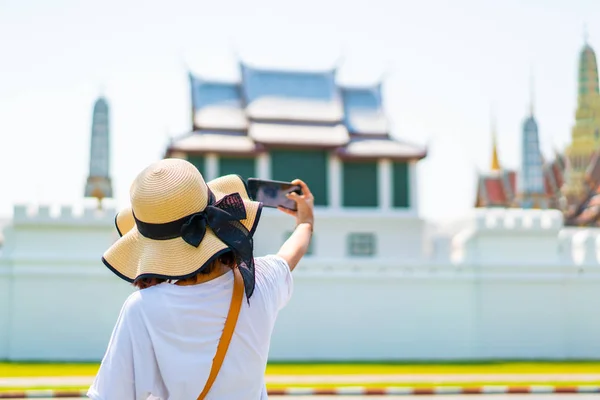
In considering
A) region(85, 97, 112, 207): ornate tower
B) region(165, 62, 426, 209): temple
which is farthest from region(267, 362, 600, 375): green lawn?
region(85, 97, 112, 207): ornate tower

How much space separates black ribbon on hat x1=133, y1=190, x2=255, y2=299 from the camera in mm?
2268

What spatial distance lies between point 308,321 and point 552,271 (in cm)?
531

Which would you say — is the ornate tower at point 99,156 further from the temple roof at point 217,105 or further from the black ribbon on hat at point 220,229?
the black ribbon on hat at point 220,229

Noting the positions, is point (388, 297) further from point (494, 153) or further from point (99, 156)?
point (494, 153)

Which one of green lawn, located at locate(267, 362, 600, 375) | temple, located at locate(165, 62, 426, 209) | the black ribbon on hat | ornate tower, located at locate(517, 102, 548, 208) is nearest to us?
the black ribbon on hat

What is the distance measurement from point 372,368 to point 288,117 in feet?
30.0

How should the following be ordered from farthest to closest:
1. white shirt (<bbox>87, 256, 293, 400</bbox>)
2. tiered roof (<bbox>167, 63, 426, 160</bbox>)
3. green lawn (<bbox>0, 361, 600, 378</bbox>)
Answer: tiered roof (<bbox>167, 63, 426, 160</bbox>), green lawn (<bbox>0, 361, 600, 378</bbox>), white shirt (<bbox>87, 256, 293, 400</bbox>)

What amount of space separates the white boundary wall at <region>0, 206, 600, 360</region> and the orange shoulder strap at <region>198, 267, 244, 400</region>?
14.0 meters

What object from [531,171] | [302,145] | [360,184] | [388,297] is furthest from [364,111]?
[388,297]

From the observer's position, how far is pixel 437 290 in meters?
16.8

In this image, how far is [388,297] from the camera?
1667cm

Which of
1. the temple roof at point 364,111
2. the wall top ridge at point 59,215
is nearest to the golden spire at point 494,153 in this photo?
the temple roof at point 364,111

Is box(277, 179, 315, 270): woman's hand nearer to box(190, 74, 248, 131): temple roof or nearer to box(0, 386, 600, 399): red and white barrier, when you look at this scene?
box(0, 386, 600, 399): red and white barrier

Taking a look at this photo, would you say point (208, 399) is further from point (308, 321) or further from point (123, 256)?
point (308, 321)
